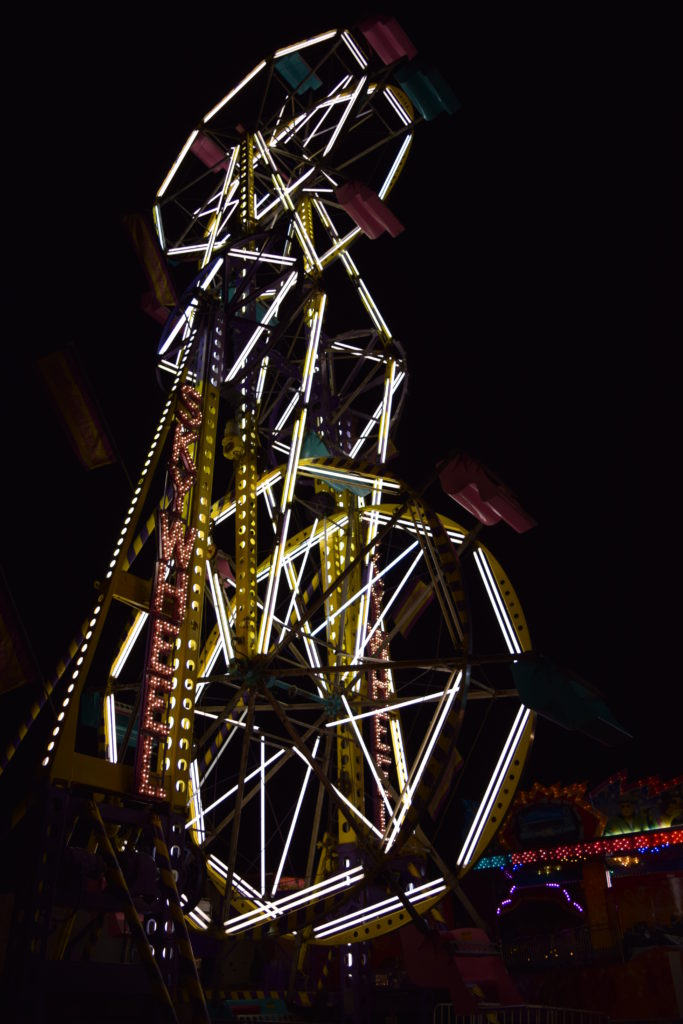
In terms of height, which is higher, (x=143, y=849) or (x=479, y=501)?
(x=479, y=501)

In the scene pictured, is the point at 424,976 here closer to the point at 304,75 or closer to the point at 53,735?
the point at 53,735

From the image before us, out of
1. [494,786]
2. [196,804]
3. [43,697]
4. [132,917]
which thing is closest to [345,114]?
[43,697]

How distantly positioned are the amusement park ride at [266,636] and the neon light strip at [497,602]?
0.10 ft

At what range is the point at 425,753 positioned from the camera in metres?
9.82

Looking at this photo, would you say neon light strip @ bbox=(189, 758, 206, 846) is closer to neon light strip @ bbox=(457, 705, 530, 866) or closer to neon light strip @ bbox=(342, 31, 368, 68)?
neon light strip @ bbox=(457, 705, 530, 866)

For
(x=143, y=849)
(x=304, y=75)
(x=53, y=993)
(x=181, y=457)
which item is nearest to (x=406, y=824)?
(x=143, y=849)

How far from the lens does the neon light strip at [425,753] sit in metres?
9.52

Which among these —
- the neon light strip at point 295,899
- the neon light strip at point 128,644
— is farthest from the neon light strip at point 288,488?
the neon light strip at point 295,899

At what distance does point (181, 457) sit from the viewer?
10.8 m

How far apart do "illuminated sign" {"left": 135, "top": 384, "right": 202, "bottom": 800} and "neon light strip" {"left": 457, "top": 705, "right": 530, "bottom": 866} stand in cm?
385

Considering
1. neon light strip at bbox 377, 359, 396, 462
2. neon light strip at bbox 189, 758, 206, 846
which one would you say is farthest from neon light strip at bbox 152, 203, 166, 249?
neon light strip at bbox 189, 758, 206, 846

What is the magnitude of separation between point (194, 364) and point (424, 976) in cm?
880

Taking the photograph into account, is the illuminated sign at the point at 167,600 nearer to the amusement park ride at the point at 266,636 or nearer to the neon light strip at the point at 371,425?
the amusement park ride at the point at 266,636

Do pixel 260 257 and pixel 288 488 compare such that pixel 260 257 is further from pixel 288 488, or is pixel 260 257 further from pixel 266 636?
pixel 266 636
